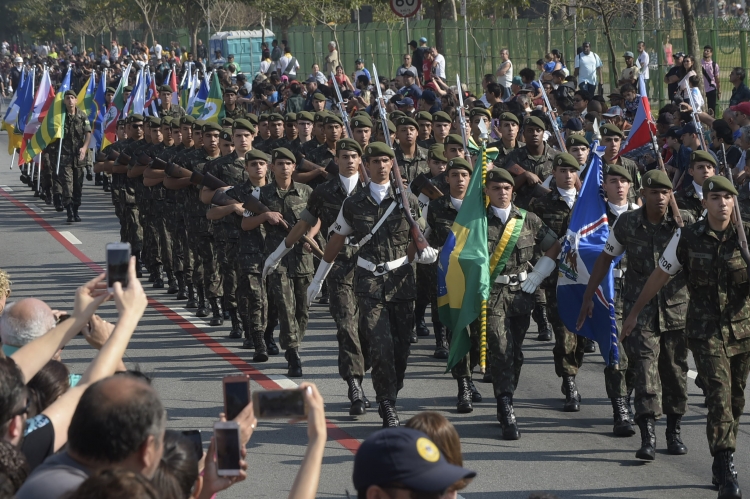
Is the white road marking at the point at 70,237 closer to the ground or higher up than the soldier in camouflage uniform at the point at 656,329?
closer to the ground

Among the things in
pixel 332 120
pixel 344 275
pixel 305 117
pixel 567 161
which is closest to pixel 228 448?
pixel 344 275

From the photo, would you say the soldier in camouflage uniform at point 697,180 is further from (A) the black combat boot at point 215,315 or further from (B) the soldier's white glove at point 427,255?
(A) the black combat boot at point 215,315

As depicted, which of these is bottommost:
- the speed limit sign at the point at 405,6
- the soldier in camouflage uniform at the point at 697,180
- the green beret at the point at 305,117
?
the soldier in camouflage uniform at the point at 697,180

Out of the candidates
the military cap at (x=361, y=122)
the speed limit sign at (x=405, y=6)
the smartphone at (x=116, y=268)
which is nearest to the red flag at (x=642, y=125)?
the military cap at (x=361, y=122)

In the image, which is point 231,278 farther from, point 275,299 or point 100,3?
point 100,3

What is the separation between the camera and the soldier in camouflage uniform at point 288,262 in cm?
1166

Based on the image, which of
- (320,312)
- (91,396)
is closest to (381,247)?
(320,312)

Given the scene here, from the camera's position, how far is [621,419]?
9586 mm

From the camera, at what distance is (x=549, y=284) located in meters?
11.1

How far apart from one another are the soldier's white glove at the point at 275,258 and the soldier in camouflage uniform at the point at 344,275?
0.17 metres

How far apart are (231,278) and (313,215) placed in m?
2.93

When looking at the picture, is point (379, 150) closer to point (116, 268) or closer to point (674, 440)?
point (674, 440)

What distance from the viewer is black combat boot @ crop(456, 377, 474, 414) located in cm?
1020

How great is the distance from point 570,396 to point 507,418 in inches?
41.4
